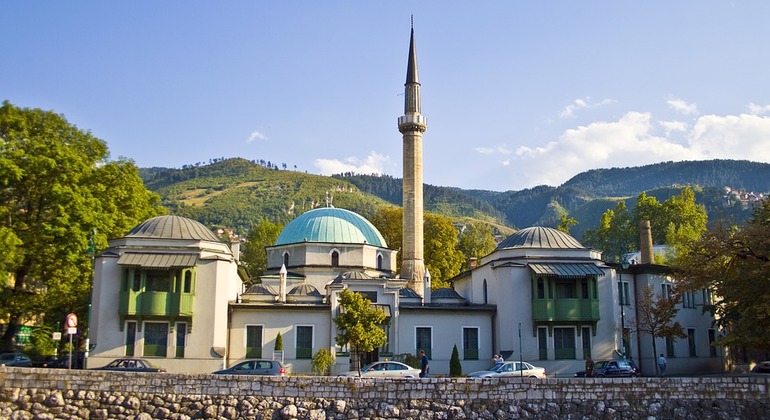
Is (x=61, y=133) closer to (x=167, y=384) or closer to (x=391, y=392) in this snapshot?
(x=167, y=384)

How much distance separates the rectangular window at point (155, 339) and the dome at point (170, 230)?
411 cm

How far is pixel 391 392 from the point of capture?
76.1 ft

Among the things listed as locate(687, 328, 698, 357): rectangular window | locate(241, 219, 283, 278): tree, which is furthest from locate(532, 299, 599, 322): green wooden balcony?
locate(241, 219, 283, 278): tree

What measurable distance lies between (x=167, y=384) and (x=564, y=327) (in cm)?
2104

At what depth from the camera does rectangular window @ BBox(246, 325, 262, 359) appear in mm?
35844

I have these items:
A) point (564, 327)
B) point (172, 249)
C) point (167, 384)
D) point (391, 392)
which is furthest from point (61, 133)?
point (564, 327)

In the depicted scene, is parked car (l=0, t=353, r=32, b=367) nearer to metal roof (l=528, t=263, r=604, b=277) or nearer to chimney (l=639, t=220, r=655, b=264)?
metal roof (l=528, t=263, r=604, b=277)

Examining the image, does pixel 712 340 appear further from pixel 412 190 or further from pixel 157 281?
pixel 157 281

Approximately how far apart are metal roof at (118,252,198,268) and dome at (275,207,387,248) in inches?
A: 572

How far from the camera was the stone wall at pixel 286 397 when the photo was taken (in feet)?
74.2

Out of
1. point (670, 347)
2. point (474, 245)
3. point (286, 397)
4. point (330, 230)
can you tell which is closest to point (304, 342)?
point (330, 230)

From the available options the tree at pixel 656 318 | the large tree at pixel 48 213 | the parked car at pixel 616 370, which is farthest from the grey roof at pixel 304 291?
the tree at pixel 656 318

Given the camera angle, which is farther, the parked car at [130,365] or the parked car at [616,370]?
the parked car at [616,370]

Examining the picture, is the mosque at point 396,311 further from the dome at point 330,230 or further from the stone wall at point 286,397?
the stone wall at point 286,397
